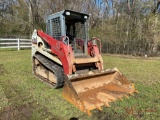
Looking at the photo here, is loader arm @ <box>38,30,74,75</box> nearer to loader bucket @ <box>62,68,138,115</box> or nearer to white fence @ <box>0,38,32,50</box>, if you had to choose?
loader bucket @ <box>62,68,138,115</box>

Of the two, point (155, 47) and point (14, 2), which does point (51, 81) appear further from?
point (14, 2)

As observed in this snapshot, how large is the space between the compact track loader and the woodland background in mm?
10707

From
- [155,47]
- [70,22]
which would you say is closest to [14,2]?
[155,47]

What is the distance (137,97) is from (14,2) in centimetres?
2219

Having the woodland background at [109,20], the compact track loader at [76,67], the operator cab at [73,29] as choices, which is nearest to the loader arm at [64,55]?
the compact track loader at [76,67]

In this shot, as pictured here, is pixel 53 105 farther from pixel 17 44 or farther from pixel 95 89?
pixel 17 44

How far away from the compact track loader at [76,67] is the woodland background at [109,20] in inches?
422

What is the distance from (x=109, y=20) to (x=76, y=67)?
1707 cm

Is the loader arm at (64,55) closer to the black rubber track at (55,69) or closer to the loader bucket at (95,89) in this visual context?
the black rubber track at (55,69)

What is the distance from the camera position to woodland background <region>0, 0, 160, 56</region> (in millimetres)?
15517

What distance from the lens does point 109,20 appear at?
68.7 feet

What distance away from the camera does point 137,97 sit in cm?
440

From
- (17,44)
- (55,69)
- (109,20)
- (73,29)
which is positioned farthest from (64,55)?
(109,20)

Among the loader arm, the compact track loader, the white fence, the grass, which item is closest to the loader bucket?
the compact track loader
